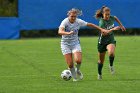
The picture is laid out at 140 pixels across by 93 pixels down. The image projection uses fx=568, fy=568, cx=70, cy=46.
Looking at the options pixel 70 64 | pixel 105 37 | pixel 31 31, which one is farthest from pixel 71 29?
pixel 31 31

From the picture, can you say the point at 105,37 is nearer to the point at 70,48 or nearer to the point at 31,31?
the point at 70,48

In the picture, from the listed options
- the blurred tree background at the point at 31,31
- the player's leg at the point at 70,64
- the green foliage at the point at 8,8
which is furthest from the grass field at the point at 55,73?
the green foliage at the point at 8,8

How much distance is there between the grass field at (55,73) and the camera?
1333cm

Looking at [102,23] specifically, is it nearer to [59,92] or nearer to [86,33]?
[59,92]

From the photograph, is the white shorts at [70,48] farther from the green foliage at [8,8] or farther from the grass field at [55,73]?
the green foliage at [8,8]

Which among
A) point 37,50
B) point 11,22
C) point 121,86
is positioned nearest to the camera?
point 121,86

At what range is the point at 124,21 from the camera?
39.8m

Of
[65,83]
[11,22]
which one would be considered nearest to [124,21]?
[11,22]

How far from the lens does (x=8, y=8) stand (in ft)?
134

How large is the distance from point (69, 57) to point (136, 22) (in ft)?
83.7

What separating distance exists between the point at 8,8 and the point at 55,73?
79.2 ft

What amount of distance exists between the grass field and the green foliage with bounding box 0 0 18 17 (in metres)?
12.6

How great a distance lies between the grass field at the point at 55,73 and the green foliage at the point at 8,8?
498 inches

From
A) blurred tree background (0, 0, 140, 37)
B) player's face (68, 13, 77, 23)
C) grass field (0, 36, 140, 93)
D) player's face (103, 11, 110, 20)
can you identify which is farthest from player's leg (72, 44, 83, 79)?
blurred tree background (0, 0, 140, 37)
